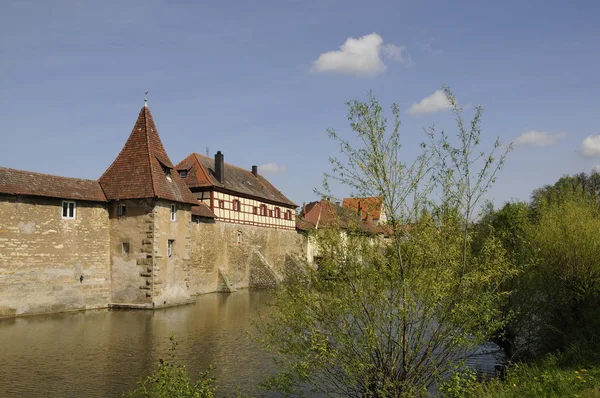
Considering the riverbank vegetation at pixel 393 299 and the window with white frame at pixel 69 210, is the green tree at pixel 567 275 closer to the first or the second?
the riverbank vegetation at pixel 393 299

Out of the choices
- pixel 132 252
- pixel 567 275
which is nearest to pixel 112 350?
pixel 132 252

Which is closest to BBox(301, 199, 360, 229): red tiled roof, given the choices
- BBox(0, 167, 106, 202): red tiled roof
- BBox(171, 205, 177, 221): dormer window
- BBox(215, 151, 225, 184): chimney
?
BBox(0, 167, 106, 202): red tiled roof

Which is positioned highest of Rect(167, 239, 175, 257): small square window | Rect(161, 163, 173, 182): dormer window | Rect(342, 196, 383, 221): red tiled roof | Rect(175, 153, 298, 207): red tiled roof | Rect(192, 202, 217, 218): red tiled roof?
Rect(175, 153, 298, 207): red tiled roof

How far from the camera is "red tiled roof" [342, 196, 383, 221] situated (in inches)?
300

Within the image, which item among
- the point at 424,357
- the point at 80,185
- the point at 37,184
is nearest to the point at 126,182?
the point at 80,185

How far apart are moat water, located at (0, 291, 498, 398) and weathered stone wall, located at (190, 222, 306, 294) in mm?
8810

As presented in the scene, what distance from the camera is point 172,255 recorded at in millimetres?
24625

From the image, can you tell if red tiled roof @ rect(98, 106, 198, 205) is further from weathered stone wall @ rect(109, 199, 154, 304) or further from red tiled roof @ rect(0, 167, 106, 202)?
red tiled roof @ rect(0, 167, 106, 202)

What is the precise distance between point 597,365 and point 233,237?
87.9 feet

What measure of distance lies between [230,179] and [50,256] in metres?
16.3

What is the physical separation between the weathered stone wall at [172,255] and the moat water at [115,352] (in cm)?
220

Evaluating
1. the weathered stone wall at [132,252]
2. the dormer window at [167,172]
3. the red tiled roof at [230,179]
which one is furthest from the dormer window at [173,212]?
the red tiled roof at [230,179]

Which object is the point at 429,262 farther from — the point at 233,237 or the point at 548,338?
the point at 233,237

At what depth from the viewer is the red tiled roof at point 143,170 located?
23.6 m
